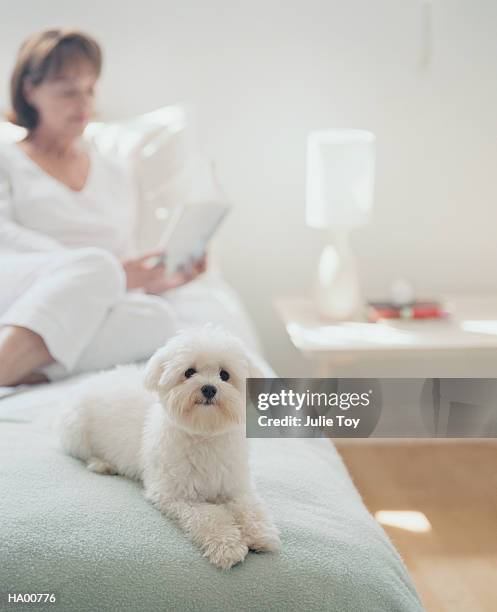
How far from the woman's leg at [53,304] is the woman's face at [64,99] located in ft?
1.07

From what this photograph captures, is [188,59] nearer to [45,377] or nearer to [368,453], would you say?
[45,377]

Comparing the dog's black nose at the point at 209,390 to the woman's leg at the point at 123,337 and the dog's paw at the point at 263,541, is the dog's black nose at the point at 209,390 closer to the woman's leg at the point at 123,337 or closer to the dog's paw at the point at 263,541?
the dog's paw at the point at 263,541

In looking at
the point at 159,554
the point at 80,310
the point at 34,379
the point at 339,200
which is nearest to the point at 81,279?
the point at 80,310

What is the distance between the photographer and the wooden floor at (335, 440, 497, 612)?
900 millimetres

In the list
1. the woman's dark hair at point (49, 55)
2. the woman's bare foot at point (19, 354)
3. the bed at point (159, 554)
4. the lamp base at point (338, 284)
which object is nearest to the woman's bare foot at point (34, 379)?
the woman's bare foot at point (19, 354)

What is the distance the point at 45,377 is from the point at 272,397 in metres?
0.45

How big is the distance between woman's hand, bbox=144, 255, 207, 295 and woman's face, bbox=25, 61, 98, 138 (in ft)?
1.01

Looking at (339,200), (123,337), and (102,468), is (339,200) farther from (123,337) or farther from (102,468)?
(102,468)

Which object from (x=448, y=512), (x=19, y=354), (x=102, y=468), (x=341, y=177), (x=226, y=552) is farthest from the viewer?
(x=341, y=177)

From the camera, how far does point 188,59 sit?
181 cm

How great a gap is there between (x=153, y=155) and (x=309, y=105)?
1.24 ft

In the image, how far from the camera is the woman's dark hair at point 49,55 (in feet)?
4.59

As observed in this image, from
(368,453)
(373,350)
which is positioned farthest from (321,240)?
(368,453)

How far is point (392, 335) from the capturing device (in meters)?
1.47
